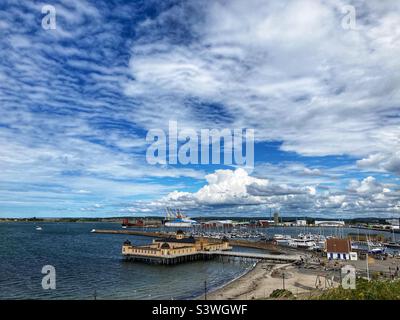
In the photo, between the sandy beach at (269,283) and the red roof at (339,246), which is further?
the red roof at (339,246)

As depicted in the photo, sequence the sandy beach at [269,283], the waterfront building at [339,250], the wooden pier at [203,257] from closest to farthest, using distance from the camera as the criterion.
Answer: the sandy beach at [269,283], the waterfront building at [339,250], the wooden pier at [203,257]

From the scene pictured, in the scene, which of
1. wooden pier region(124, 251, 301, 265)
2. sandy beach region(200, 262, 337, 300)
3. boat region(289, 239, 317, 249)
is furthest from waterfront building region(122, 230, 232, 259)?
boat region(289, 239, 317, 249)

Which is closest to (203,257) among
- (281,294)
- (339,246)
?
(339,246)

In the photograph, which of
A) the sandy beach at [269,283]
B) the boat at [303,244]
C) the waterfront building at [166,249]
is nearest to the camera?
the sandy beach at [269,283]

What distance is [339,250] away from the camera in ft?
258

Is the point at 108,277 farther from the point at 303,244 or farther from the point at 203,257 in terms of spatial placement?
the point at 303,244

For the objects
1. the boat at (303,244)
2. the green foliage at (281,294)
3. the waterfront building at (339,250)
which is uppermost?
the waterfront building at (339,250)

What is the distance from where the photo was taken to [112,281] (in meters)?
59.1

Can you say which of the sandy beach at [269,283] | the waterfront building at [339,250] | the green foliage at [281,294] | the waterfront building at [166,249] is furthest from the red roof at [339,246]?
the green foliage at [281,294]

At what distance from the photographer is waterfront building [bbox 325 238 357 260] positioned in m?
77.9

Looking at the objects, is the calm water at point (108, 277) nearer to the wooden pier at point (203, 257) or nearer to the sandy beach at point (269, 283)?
the wooden pier at point (203, 257)

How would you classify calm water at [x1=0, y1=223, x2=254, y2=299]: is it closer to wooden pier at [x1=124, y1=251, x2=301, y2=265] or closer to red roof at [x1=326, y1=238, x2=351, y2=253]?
wooden pier at [x1=124, y1=251, x2=301, y2=265]

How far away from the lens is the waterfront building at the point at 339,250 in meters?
77.9
